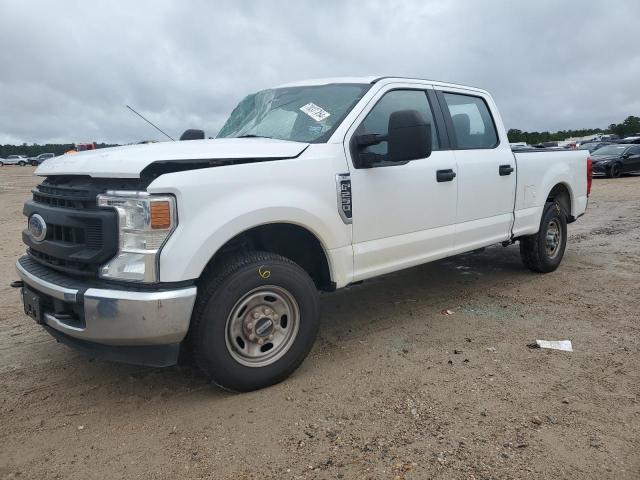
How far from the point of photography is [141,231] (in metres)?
2.73

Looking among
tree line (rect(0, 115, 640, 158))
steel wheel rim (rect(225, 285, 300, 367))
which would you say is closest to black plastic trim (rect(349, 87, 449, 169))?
steel wheel rim (rect(225, 285, 300, 367))

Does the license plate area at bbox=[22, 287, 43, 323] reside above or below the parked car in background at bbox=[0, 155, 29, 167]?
below

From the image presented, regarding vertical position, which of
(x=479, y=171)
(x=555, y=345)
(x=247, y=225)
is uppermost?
(x=479, y=171)

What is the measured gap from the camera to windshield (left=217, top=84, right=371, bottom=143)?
374cm

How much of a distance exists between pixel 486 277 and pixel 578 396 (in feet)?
9.59

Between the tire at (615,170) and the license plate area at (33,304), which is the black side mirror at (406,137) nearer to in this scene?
the license plate area at (33,304)

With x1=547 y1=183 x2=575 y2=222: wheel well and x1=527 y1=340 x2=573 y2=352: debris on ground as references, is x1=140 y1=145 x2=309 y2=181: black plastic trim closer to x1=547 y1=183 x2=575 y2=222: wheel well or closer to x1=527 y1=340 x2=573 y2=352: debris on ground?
x1=527 y1=340 x2=573 y2=352: debris on ground

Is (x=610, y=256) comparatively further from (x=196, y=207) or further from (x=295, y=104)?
(x=196, y=207)

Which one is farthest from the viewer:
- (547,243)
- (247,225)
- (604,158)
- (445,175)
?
(604,158)

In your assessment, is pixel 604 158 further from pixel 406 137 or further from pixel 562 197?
pixel 406 137

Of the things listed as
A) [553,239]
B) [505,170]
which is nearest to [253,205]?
[505,170]

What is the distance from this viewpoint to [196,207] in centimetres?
282

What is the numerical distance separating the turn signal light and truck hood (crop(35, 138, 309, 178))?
7.7 inches

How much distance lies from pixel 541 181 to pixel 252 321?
12.7 feet
